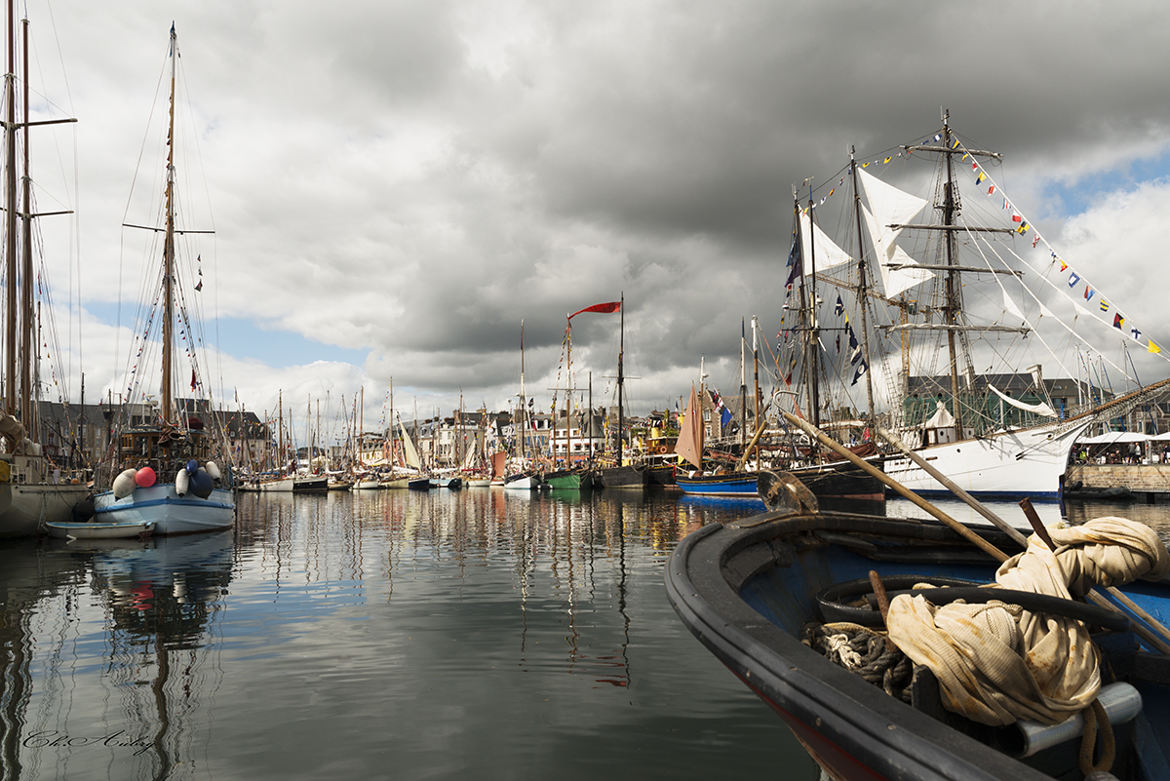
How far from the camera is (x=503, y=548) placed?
21281 mm

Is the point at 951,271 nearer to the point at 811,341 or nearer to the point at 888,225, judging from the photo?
the point at 888,225

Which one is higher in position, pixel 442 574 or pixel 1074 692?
pixel 1074 692

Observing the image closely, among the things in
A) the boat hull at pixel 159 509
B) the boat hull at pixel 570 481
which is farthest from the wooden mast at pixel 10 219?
the boat hull at pixel 570 481

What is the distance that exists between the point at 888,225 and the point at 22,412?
5827 cm

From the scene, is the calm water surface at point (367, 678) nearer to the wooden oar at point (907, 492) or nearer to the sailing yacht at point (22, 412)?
the wooden oar at point (907, 492)

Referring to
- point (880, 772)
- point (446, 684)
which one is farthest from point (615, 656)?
point (880, 772)

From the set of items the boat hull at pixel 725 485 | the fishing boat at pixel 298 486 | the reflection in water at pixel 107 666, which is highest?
the reflection in water at pixel 107 666

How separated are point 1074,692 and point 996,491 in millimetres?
41542

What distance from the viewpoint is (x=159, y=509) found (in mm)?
24828

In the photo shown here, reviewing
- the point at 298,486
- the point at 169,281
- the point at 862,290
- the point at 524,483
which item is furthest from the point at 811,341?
the point at 298,486

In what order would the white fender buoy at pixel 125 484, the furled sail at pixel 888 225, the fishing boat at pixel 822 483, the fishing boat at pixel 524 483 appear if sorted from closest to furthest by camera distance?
the white fender buoy at pixel 125 484 → the fishing boat at pixel 822 483 → the furled sail at pixel 888 225 → the fishing boat at pixel 524 483

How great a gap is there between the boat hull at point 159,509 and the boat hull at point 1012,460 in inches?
1532

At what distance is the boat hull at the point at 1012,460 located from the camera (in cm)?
3572

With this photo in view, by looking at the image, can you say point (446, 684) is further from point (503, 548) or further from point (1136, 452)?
point (1136, 452)
